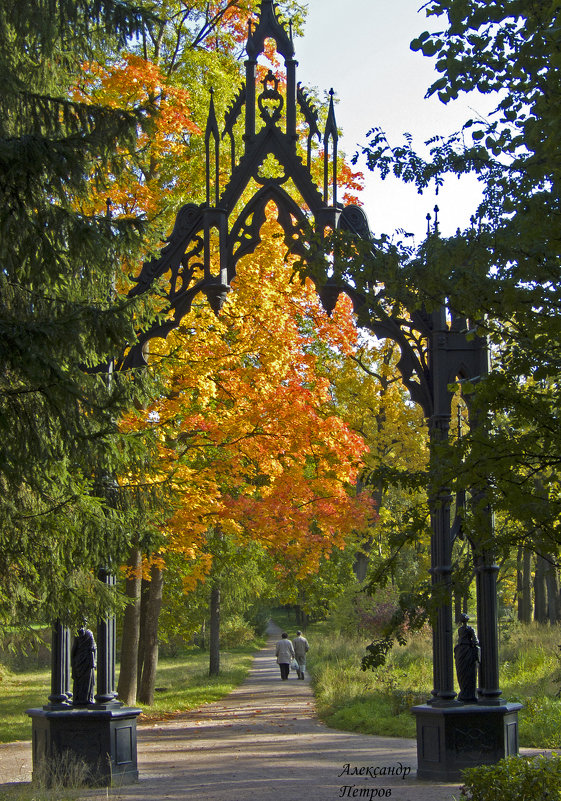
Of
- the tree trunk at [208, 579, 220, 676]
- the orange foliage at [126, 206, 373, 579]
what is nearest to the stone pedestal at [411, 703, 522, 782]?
the orange foliage at [126, 206, 373, 579]

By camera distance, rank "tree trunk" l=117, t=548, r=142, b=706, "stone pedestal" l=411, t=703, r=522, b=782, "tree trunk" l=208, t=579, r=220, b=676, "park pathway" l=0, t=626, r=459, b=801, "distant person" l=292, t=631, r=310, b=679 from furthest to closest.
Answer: "distant person" l=292, t=631, r=310, b=679 → "tree trunk" l=208, t=579, r=220, b=676 → "tree trunk" l=117, t=548, r=142, b=706 → "stone pedestal" l=411, t=703, r=522, b=782 → "park pathway" l=0, t=626, r=459, b=801

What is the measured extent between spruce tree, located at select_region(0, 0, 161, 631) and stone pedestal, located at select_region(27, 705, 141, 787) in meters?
1.89

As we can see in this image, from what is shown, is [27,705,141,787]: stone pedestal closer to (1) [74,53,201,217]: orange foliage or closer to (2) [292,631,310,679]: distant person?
(1) [74,53,201,217]: orange foliage

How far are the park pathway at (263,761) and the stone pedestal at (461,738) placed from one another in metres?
0.28

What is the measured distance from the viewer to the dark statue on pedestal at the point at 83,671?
32.8 ft

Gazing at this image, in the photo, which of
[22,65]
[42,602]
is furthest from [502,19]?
[42,602]

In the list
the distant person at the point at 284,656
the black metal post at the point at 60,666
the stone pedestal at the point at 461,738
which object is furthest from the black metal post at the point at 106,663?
the distant person at the point at 284,656

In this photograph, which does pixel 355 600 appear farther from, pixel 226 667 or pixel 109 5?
pixel 109 5

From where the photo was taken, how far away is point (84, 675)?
10008mm

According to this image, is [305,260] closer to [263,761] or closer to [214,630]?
[263,761]

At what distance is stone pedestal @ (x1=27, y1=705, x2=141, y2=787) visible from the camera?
9641 millimetres

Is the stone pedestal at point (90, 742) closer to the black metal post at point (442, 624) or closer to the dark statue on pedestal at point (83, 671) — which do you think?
the dark statue on pedestal at point (83, 671)

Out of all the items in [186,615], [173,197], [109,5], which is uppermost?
[173,197]

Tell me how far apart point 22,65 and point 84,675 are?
6584mm
